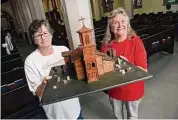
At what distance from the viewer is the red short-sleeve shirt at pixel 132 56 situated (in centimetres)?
184

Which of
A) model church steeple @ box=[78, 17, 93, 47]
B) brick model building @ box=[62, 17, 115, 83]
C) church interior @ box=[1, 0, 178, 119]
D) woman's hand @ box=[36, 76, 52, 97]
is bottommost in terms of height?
church interior @ box=[1, 0, 178, 119]

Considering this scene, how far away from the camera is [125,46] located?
6.11ft

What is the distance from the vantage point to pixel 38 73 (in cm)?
174

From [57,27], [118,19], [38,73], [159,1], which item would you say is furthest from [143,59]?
[159,1]

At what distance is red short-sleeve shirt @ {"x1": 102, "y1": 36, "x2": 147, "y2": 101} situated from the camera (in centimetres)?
184

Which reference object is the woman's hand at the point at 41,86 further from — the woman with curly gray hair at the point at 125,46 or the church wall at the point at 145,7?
the church wall at the point at 145,7

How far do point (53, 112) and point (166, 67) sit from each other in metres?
3.68

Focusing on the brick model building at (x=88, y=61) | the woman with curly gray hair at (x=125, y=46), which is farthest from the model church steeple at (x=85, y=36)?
the woman with curly gray hair at (x=125, y=46)

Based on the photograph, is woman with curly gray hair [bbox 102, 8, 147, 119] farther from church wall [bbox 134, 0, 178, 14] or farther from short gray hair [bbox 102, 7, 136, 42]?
church wall [bbox 134, 0, 178, 14]

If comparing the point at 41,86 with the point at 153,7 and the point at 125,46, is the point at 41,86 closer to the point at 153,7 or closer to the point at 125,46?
the point at 125,46

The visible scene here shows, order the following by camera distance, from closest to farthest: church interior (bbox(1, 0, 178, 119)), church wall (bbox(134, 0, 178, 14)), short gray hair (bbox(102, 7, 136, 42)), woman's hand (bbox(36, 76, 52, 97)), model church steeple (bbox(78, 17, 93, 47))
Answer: model church steeple (bbox(78, 17, 93, 47)) < woman's hand (bbox(36, 76, 52, 97)) < short gray hair (bbox(102, 7, 136, 42)) < church interior (bbox(1, 0, 178, 119)) < church wall (bbox(134, 0, 178, 14))

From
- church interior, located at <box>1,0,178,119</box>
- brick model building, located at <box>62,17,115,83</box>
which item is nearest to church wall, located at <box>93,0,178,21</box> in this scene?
church interior, located at <box>1,0,178,119</box>

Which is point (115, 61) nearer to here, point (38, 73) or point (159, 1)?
point (38, 73)

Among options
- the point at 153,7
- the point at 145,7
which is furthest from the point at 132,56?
the point at 145,7
